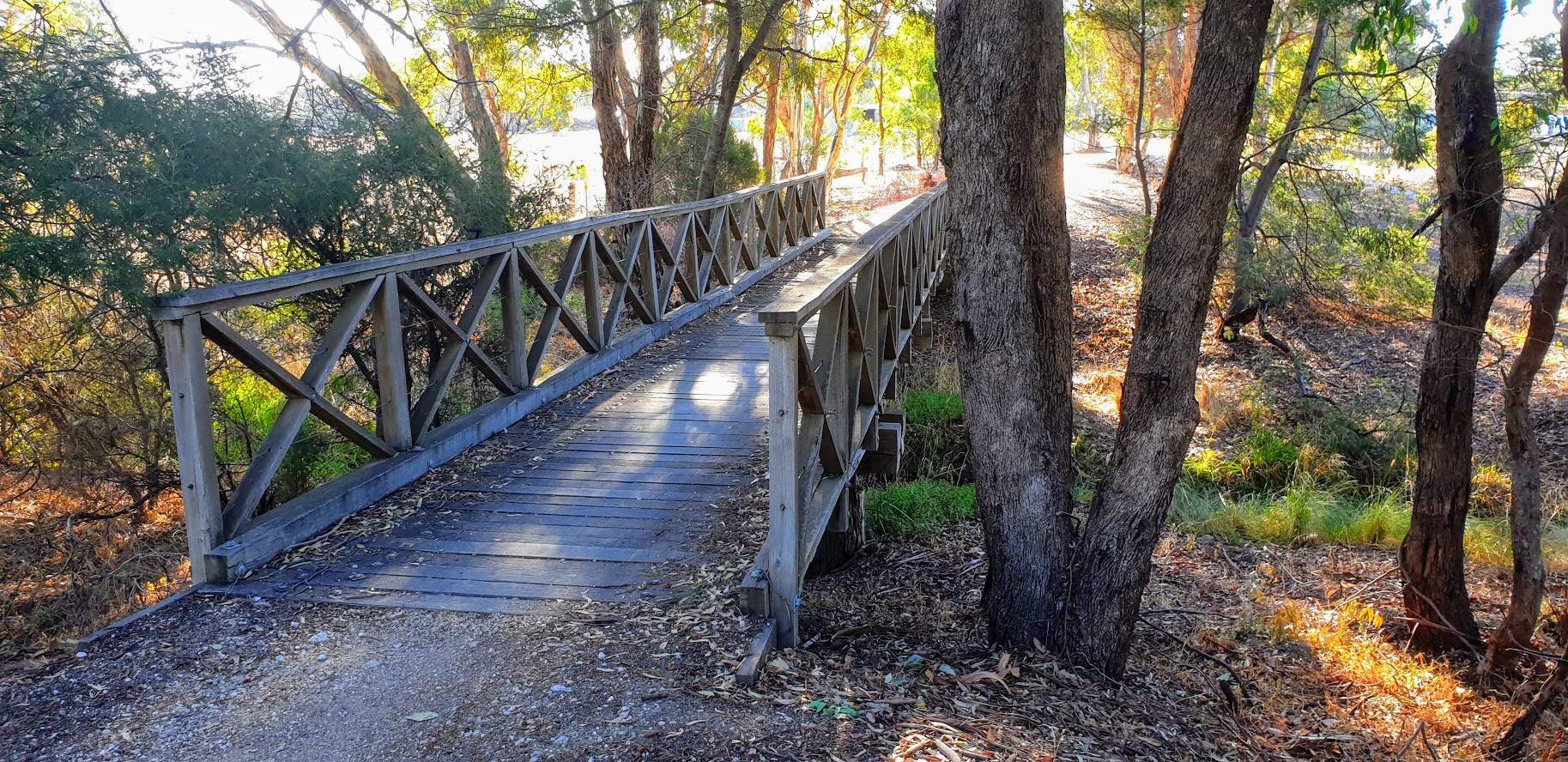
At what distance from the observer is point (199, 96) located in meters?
6.01

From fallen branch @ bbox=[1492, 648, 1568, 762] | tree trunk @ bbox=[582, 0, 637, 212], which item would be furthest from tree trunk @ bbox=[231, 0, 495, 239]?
fallen branch @ bbox=[1492, 648, 1568, 762]

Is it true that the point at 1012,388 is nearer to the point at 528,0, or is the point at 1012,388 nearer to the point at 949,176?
the point at 949,176

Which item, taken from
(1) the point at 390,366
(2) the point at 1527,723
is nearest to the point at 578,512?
(1) the point at 390,366

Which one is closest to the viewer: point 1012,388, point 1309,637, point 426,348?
point 1012,388

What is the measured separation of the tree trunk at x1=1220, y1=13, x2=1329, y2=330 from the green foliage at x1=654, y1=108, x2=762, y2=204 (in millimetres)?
7303

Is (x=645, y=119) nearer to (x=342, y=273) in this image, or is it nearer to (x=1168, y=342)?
(x=342, y=273)

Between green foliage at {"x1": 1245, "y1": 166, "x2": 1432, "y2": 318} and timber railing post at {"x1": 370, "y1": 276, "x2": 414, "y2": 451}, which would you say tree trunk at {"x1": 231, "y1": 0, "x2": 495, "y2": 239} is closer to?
timber railing post at {"x1": 370, "y1": 276, "x2": 414, "y2": 451}

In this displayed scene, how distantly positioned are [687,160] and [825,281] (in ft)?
40.4

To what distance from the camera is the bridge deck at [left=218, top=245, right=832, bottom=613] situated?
13.3ft

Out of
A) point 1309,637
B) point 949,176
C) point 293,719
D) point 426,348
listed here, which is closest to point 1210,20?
point 949,176

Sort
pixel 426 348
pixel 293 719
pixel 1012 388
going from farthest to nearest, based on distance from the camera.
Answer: pixel 426 348, pixel 1012 388, pixel 293 719

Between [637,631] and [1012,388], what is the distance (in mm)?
1655

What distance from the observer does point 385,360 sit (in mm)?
4965

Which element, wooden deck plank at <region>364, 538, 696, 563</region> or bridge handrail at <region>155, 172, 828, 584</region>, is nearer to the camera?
bridge handrail at <region>155, 172, 828, 584</region>
